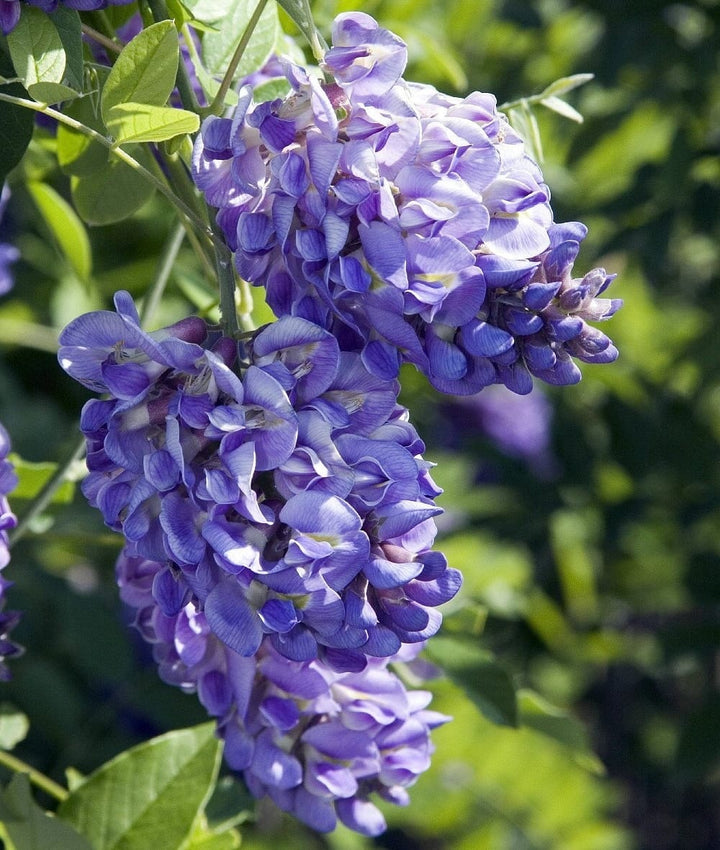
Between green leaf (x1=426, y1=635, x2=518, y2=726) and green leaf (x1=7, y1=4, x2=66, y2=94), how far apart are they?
23.7 inches

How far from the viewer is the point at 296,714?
2.55ft

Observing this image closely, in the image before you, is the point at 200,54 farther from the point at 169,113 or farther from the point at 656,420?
the point at 656,420

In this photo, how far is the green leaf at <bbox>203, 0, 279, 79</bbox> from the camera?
2.50ft

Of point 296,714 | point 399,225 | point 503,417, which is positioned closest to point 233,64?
point 399,225

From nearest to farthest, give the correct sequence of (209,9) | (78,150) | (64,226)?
(209,9)
(78,150)
(64,226)

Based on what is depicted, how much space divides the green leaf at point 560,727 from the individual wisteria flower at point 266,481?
1.62 feet

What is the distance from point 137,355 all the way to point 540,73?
1665mm

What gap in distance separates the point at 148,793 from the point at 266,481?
1.31 ft

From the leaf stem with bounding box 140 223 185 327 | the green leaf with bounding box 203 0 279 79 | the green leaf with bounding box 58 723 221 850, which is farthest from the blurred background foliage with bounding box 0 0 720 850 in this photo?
the green leaf with bounding box 203 0 279 79

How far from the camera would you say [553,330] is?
2.08ft

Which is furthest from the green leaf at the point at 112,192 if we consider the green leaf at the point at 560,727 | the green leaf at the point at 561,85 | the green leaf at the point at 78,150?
the green leaf at the point at 560,727

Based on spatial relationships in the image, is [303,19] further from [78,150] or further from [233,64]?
[78,150]

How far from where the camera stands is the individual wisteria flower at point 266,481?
0.62 metres

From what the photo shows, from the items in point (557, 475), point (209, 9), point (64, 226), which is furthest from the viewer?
point (557, 475)
